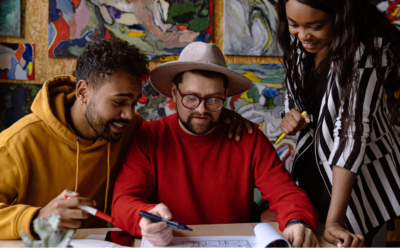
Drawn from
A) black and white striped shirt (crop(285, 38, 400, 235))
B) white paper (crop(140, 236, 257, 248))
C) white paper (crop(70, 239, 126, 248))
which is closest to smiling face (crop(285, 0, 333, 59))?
black and white striped shirt (crop(285, 38, 400, 235))

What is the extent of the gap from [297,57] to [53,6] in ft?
5.40

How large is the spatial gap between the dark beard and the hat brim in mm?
283

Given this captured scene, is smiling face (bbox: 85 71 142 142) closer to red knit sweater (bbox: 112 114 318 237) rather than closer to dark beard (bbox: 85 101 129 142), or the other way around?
dark beard (bbox: 85 101 129 142)

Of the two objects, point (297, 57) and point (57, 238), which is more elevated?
point (297, 57)

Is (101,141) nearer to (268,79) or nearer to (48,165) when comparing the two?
(48,165)

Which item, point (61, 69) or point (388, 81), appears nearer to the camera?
point (388, 81)

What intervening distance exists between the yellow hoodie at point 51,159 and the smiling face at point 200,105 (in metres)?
0.28

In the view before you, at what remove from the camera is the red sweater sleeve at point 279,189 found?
103 cm

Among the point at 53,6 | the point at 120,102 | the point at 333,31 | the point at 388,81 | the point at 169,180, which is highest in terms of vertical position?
the point at 53,6

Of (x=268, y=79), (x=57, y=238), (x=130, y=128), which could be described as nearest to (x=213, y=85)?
(x=130, y=128)

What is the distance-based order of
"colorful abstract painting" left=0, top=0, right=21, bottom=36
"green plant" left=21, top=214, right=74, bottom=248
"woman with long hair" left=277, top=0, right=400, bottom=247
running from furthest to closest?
"colorful abstract painting" left=0, top=0, right=21, bottom=36 → "woman with long hair" left=277, top=0, right=400, bottom=247 → "green plant" left=21, top=214, right=74, bottom=248

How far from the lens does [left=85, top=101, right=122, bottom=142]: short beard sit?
3.85 ft

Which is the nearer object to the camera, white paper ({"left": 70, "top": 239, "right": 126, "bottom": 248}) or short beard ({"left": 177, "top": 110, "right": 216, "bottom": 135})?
white paper ({"left": 70, "top": 239, "right": 126, "bottom": 248})

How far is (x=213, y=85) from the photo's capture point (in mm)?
1276
